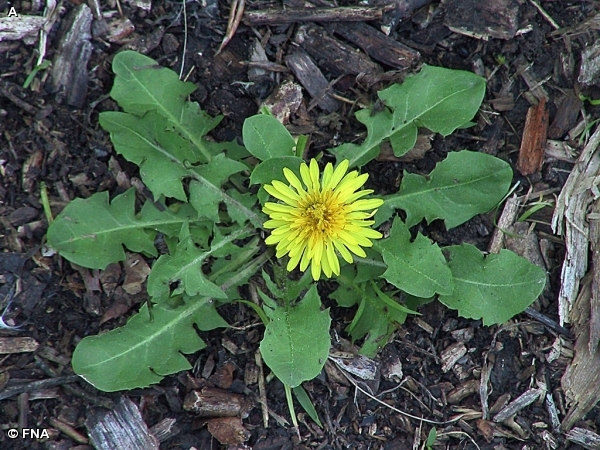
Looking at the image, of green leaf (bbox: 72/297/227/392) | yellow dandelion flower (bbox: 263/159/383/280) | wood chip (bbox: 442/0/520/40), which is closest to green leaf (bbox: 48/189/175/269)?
green leaf (bbox: 72/297/227/392)

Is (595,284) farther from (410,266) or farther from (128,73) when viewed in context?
(128,73)

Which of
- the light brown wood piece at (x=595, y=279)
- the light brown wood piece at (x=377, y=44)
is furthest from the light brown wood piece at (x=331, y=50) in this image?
the light brown wood piece at (x=595, y=279)

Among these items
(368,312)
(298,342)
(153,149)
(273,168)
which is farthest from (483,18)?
(298,342)

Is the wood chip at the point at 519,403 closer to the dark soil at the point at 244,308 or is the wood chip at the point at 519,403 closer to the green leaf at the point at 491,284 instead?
the dark soil at the point at 244,308

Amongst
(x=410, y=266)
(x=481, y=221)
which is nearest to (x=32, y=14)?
(x=410, y=266)

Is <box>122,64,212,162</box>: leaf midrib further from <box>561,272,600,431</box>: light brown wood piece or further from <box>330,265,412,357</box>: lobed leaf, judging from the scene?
<box>561,272,600,431</box>: light brown wood piece
